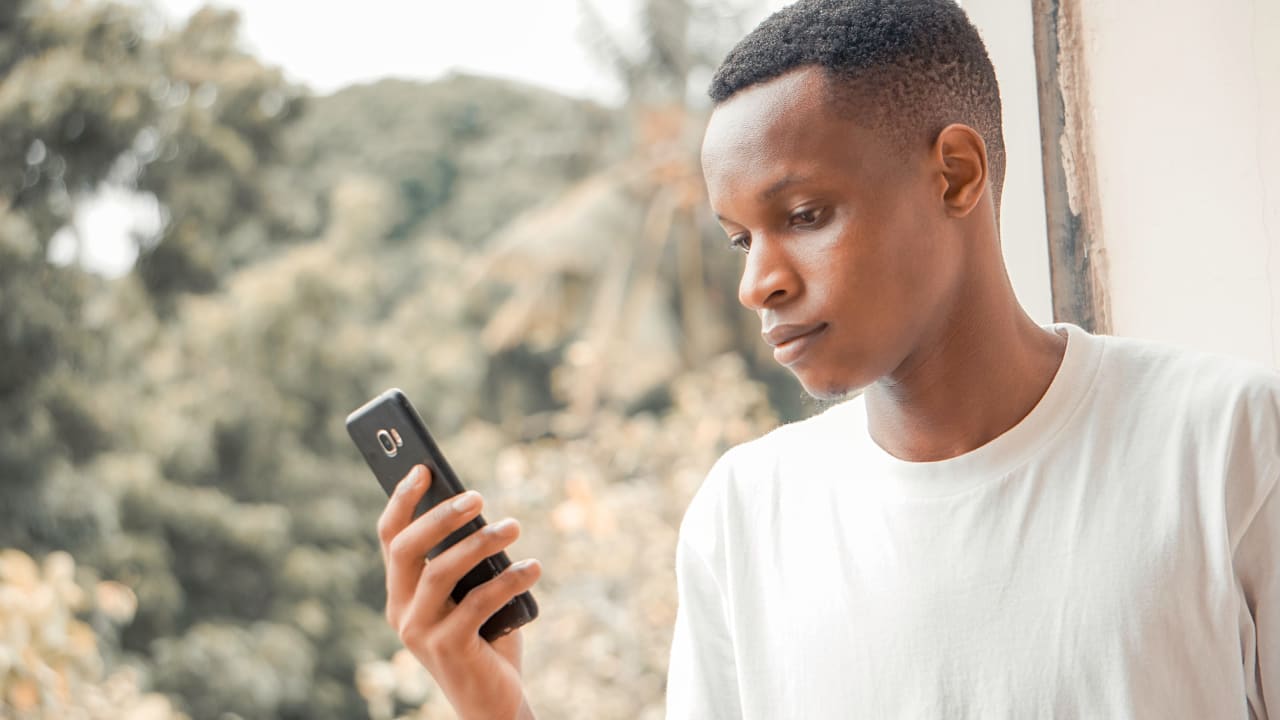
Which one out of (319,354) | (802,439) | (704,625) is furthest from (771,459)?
(319,354)

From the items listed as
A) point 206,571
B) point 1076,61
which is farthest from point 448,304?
point 1076,61

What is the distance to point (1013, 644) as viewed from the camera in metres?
0.66

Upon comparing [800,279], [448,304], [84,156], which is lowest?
[800,279]

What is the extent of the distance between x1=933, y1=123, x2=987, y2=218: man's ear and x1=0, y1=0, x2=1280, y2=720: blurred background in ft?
7.26

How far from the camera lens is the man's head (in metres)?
0.66

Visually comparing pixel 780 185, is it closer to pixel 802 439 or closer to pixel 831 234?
pixel 831 234

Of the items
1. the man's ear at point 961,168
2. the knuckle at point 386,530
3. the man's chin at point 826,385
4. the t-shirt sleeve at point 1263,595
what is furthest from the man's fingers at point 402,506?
the t-shirt sleeve at point 1263,595

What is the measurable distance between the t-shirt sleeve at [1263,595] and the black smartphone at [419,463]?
0.46 meters

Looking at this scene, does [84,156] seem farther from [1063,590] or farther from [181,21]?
[1063,590]

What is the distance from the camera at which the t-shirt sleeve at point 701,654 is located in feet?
2.61

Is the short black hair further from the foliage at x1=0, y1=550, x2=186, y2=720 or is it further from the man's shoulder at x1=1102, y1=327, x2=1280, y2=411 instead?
the foliage at x1=0, y1=550, x2=186, y2=720

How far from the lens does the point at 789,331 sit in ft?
2.22

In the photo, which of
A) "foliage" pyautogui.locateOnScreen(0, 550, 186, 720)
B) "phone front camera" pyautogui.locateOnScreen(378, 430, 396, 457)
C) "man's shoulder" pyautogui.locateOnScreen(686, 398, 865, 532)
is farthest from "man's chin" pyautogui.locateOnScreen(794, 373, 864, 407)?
"foliage" pyautogui.locateOnScreen(0, 550, 186, 720)

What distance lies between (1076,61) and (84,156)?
4.58 meters
